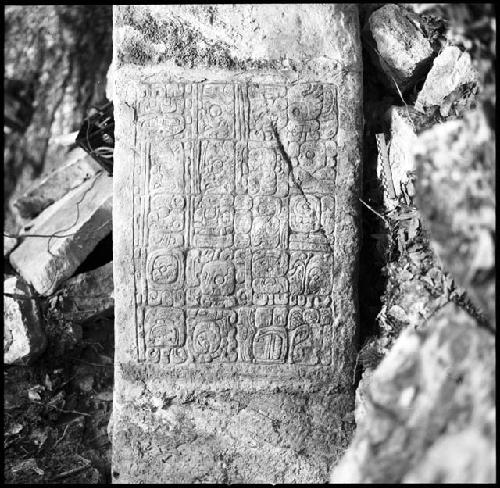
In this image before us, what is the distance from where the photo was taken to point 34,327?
3586mm

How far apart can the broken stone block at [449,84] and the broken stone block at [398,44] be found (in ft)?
0.23

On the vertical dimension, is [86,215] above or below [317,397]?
above

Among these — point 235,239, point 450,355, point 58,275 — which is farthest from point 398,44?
point 58,275

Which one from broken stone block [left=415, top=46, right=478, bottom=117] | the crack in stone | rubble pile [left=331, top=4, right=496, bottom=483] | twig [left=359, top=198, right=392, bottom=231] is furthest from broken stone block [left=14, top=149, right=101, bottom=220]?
rubble pile [left=331, top=4, right=496, bottom=483]

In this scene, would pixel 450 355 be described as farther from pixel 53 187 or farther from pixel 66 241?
pixel 53 187

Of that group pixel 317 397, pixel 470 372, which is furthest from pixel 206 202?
pixel 470 372

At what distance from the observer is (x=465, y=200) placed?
196 cm

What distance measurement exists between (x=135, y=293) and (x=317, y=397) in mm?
920

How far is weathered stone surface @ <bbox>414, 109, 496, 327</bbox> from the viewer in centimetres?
194

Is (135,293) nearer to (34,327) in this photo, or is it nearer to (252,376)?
(252,376)

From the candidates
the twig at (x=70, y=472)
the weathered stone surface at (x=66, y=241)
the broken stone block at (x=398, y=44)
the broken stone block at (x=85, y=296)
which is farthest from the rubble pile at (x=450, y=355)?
the weathered stone surface at (x=66, y=241)

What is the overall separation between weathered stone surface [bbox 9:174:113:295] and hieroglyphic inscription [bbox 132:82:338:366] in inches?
32.5

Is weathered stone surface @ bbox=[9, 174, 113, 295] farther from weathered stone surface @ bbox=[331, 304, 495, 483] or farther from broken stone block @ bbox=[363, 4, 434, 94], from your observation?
weathered stone surface @ bbox=[331, 304, 495, 483]

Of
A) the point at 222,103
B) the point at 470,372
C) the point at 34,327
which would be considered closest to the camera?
the point at 470,372
